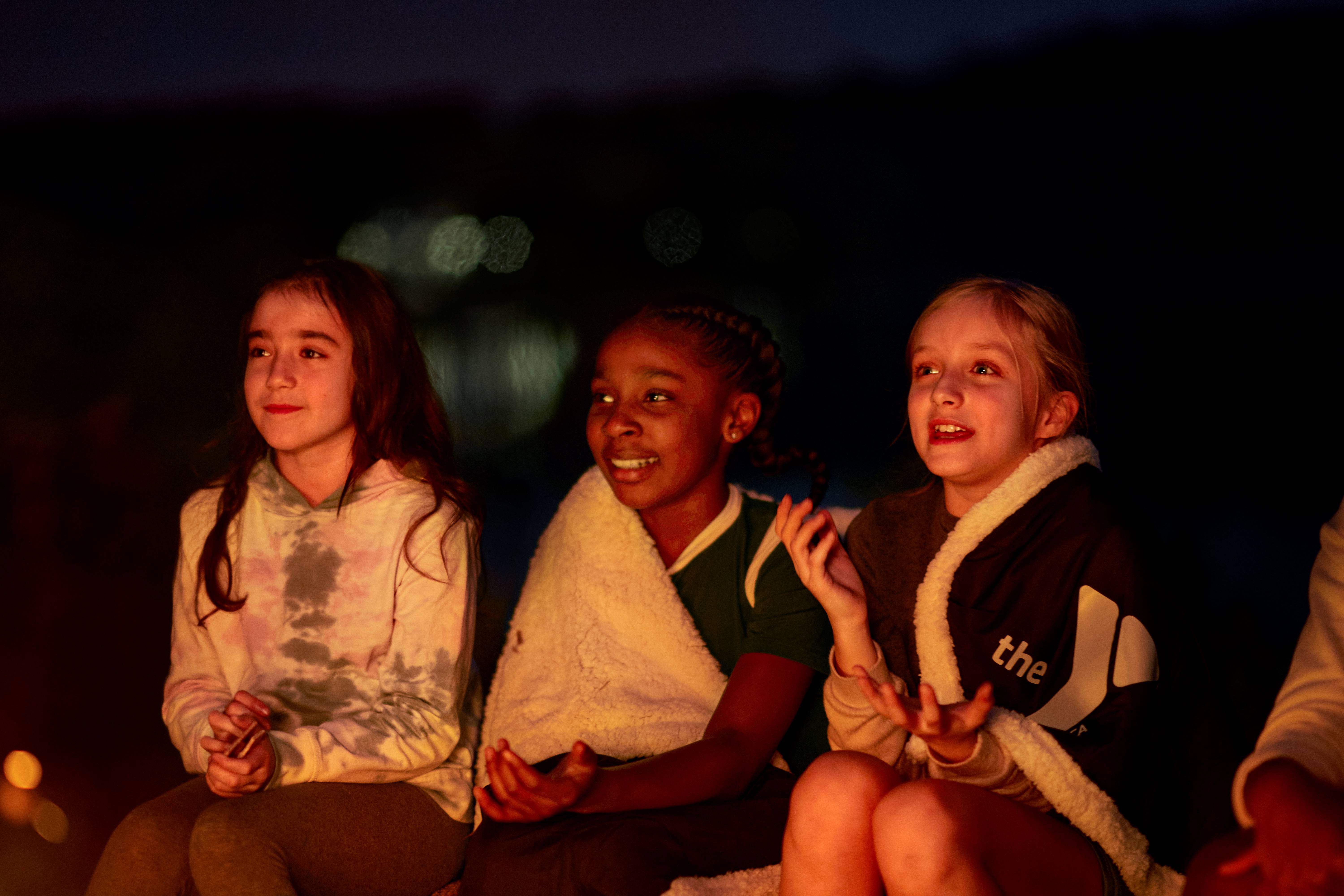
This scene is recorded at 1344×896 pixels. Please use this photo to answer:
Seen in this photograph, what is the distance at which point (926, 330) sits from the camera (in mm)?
1487

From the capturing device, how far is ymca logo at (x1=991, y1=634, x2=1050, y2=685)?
1.34 meters

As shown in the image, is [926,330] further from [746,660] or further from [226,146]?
[226,146]

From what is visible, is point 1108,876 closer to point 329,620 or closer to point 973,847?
point 973,847

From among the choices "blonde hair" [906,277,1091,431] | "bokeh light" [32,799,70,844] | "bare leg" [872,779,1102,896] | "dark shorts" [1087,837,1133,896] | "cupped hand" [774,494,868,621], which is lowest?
"bokeh light" [32,799,70,844]

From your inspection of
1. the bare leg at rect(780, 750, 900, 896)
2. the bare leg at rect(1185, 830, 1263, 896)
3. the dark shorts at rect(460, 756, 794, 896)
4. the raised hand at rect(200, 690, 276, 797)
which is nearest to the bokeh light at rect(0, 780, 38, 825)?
the raised hand at rect(200, 690, 276, 797)

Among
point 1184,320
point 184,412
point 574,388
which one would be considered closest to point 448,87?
point 574,388

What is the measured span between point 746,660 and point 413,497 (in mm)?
531

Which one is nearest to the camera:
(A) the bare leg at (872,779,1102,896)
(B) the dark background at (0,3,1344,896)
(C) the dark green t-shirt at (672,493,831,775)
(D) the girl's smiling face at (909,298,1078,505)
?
(A) the bare leg at (872,779,1102,896)

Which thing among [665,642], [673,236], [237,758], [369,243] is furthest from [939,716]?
[369,243]

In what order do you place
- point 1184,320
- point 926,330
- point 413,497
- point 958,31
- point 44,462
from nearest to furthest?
point 926,330 → point 413,497 → point 1184,320 → point 958,31 → point 44,462

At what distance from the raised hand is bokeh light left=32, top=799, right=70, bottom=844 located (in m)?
0.91

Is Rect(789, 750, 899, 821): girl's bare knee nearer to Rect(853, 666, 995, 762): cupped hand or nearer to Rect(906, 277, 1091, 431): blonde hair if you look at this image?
Rect(853, 666, 995, 762): cupped hand

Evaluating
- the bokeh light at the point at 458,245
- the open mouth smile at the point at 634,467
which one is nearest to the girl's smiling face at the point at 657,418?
the open mouth smile at the point at 634,467

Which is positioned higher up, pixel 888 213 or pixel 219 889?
pixel 888 213
